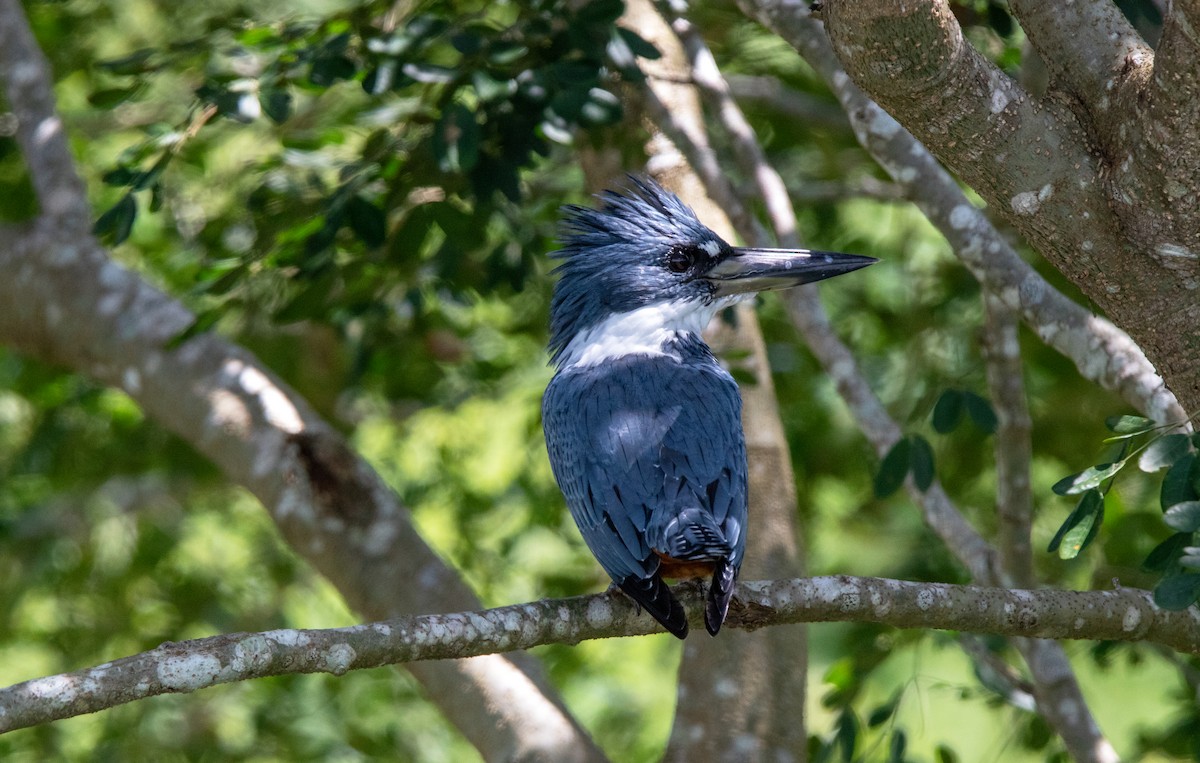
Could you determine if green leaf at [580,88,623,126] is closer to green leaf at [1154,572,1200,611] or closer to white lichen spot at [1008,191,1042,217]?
white lichen spot at [1008,191,1042,217]

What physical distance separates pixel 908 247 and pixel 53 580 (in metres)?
4.02

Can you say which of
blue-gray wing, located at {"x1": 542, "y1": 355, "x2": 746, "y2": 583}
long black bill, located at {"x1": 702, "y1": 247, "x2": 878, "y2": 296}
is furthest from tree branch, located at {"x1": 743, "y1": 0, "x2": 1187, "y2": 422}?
blue-gray wing, located at {"x1": 542, "y1": 355, "x2": 746, "y2": 583}

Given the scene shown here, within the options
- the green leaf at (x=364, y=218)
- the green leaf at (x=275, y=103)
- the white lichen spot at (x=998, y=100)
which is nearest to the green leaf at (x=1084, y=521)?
the white lichen spot at (x=998, y=100)

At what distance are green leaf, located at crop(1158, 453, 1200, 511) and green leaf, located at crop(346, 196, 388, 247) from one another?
83.1 inches

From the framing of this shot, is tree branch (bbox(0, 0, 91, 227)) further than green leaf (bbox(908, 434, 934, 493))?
Yes

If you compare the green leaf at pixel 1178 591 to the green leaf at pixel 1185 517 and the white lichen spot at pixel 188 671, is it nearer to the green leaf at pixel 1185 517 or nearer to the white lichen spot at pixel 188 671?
the green leaf at pixel 1185 517

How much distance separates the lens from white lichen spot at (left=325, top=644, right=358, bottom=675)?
2.05m

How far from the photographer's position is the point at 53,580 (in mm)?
5500

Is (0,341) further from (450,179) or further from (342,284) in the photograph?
(450,179)

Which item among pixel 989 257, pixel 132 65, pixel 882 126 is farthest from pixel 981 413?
pixel 132 65

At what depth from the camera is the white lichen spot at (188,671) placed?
1915 mm

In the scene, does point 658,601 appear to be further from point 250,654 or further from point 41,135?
point 41,135

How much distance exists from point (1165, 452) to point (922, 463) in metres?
0.98

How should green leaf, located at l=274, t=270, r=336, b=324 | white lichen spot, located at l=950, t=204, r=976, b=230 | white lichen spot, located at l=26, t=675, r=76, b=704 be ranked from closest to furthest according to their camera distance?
white lichen spot, located at l=26, t=675, r=76, b=704, white lichen spot, located at l=950, t=204, r=976, b=230, green leaf, located at l=274, t=270, r=336, b=324
